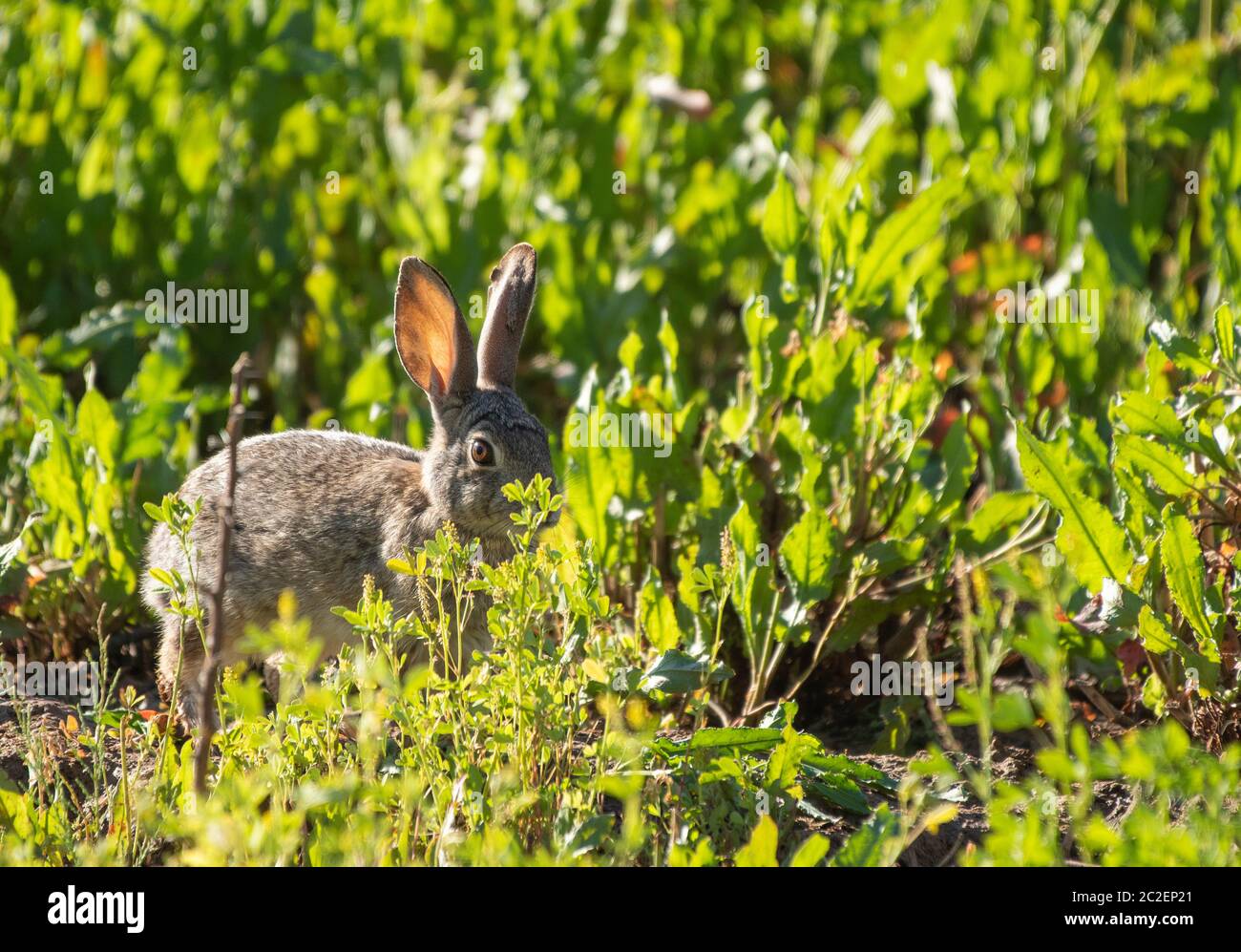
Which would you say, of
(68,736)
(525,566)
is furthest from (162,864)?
(525,566)

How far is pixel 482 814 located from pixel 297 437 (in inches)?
80.3

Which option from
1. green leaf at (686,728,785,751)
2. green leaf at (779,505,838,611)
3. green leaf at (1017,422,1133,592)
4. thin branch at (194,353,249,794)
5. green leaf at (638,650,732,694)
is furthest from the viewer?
green leaf at (779,505,838,611)

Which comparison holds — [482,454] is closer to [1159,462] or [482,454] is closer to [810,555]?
[810,555]

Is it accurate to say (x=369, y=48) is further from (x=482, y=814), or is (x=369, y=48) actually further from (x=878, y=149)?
(x=482, y=814)

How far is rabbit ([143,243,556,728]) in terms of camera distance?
4656mm

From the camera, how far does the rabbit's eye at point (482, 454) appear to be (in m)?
4.68

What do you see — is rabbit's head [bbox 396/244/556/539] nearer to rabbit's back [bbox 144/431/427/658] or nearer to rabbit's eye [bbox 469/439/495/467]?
rabbit's eye [bbox 469/439/495/467]

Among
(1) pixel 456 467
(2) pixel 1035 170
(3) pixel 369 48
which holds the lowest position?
(1) pixel 456 467

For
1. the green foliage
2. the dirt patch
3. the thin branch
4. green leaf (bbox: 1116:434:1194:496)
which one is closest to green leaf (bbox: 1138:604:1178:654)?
the green foliage

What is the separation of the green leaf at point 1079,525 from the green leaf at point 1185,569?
0.18 metres

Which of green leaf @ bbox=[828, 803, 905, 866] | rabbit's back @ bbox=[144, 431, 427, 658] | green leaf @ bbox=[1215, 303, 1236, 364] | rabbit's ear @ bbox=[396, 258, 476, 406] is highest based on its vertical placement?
rabbit's ear @ bbox=[396, 258, 476, 406]

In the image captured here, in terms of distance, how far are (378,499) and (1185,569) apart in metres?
2.50

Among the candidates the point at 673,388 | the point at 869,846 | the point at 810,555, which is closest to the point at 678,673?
the point at 810,555

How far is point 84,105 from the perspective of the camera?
300 inches
